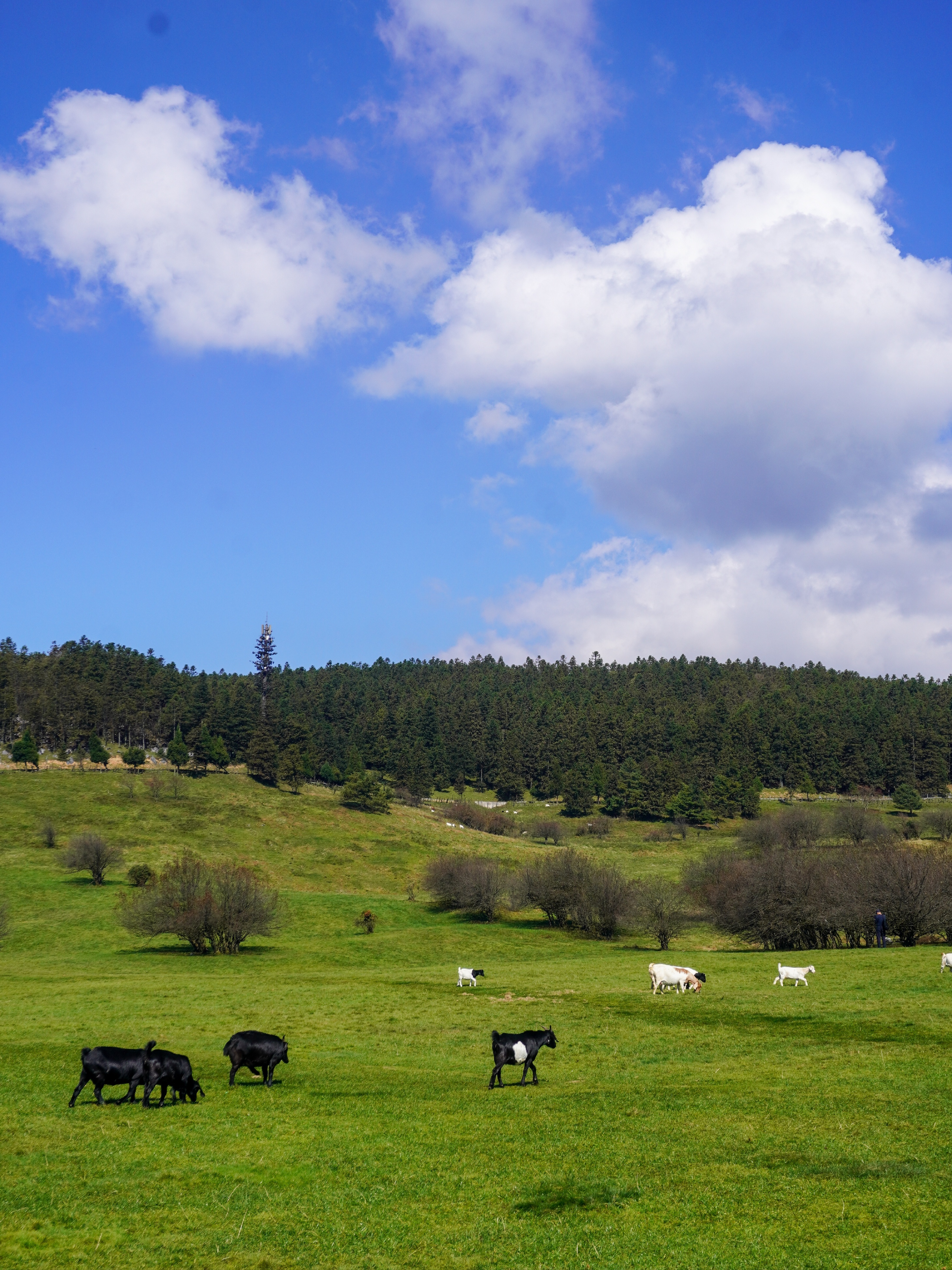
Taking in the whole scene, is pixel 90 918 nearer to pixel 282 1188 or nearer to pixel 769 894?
pixel 769 894

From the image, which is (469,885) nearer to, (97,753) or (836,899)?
(836,899)

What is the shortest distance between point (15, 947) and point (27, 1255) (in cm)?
6204

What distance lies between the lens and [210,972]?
54.4 m

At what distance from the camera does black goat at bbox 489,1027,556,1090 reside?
897 inches

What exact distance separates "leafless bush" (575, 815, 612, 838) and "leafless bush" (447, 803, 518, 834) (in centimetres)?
1236

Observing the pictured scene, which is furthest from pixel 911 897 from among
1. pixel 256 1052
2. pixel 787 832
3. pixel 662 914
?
pixel 787 832

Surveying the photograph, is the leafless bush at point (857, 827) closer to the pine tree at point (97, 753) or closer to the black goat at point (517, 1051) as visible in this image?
the black goat at point (517, 1051)

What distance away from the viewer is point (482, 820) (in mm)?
159000

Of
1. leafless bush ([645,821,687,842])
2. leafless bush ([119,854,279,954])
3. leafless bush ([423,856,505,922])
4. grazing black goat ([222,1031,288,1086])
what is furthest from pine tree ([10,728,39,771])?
grazing black goat ([222,1031,288,1086])

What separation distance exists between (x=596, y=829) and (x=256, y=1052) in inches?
5632

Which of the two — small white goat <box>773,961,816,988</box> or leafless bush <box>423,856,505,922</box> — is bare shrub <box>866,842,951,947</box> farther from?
leafless bush <box>423,856,505,922</box>

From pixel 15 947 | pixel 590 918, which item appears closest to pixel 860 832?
pixel 590 918

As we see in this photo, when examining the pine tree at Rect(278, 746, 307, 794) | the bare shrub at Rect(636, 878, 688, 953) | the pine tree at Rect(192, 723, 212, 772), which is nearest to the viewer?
the bare shrub at Rect(636, 878, 688, 953)

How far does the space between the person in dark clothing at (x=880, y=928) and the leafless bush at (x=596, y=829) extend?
101 metres
